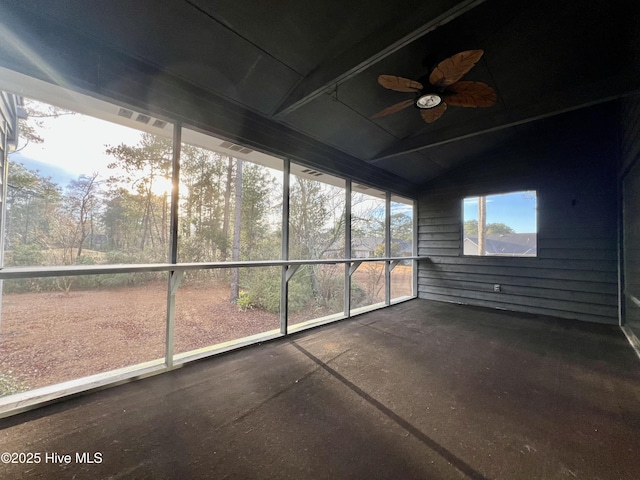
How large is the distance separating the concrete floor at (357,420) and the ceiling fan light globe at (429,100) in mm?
2470

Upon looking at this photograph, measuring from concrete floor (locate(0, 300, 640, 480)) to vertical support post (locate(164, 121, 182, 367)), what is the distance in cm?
40

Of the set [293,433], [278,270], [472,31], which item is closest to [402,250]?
[278,270]

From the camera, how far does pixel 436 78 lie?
212cm

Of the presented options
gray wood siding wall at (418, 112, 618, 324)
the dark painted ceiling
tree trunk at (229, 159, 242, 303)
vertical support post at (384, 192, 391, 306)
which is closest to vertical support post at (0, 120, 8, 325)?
the dark painted ceiling

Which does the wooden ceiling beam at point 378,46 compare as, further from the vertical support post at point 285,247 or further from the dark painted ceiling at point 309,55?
the vertical support post at point 285,247

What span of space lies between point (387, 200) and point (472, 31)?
301 cm

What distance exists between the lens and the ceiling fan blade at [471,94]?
2195mm

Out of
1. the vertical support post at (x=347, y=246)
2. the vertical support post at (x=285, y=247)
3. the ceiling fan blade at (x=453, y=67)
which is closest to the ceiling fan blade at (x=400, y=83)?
the ceiling fan blade at (x=453, y=67)

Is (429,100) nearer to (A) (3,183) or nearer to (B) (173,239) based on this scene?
(B) (173,239)

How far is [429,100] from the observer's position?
2406 mm

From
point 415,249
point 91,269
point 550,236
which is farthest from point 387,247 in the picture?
point 91,269

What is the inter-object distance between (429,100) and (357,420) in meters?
2.66

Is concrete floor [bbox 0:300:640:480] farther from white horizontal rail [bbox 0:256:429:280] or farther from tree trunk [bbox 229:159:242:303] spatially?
tree trunk [bbox 229:159:242:303]

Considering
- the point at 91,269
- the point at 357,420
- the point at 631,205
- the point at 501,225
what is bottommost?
the point at 357,420
